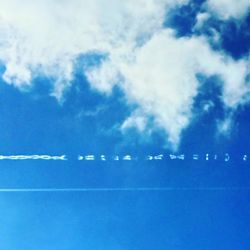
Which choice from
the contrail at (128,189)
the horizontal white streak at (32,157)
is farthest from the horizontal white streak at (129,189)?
the horizontal white streak at (32,157)

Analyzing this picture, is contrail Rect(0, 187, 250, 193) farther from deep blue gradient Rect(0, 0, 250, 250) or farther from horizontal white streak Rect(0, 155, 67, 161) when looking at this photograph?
horizontal white streak Rect(0, 155, 67, 161)

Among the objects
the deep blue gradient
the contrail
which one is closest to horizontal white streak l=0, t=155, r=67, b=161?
the deep blue gradient

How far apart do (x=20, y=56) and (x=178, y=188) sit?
0.99 m

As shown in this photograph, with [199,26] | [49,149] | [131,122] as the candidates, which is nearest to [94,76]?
[131,122]

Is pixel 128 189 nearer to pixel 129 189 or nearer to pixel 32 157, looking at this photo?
pixel 129 189

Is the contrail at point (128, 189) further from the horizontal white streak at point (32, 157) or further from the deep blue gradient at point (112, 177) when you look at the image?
the horizontal white streak at point (32, 157)

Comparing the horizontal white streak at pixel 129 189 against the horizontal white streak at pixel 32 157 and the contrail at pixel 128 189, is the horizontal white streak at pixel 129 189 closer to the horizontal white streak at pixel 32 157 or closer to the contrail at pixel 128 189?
the contrail at pixel 128 189

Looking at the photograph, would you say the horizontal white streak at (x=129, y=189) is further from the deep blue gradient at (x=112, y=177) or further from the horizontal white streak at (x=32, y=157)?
the horizontal white streak at (x=32, y=157)

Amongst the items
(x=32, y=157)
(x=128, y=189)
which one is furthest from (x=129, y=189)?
(x=32, y=157)

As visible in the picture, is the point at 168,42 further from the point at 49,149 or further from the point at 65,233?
the point at 65,233

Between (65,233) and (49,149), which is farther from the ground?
(49,149)

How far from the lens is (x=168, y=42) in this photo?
210 centimetres

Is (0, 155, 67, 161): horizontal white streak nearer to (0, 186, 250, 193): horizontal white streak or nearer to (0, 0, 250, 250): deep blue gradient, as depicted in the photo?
(0, 0, 250, 250): deep blue gradient

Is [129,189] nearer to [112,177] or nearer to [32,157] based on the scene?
[112,177]
